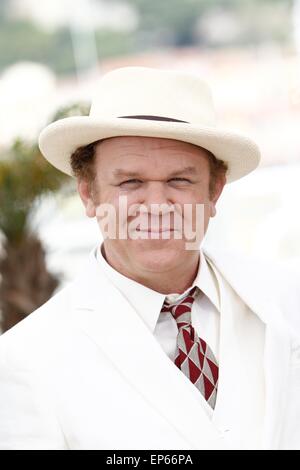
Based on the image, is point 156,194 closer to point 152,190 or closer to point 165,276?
point 152,190

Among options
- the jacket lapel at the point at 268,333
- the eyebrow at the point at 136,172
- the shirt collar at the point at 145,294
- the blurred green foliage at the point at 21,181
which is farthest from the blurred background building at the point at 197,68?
the eyebrow at the point at 136,172

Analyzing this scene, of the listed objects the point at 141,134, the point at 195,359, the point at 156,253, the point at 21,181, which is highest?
the point at 141,134

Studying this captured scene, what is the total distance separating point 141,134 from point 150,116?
0.22ft

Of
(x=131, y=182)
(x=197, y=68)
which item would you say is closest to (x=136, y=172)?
(x=131, y=182)

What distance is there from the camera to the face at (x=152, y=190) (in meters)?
1.68

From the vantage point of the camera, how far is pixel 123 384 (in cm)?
163

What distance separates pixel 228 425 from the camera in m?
1.64

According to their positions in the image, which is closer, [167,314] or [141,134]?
[141,134]

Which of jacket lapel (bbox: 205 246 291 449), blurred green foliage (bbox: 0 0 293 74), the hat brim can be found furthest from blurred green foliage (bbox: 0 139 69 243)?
jacket lapel (bbox: 205 246 291 449)

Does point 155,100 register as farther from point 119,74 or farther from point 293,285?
point 293,285

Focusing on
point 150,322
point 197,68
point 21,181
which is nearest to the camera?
point 150,322

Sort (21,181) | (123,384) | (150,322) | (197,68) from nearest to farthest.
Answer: (123,384) → (150,322) → (21,181) → (197,68)

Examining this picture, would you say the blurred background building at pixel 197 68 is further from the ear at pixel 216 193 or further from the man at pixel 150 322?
the man at pixel 150 322

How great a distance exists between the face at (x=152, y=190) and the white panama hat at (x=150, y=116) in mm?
32
